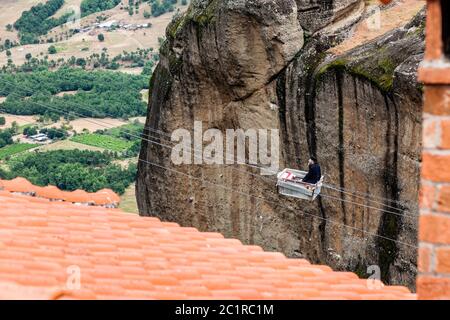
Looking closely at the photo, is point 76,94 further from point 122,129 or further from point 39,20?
point 39,20

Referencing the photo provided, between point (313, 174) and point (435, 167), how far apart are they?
14.4m

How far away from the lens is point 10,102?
9412 cm

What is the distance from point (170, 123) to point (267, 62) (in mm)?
4079

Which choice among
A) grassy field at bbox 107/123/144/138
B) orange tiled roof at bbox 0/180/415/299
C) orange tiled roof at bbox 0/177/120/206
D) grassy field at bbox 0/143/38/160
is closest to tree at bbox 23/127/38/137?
grassy field at bbox 0/143/38/160

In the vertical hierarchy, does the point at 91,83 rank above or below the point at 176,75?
above

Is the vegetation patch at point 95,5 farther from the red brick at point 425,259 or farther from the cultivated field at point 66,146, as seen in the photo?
the red brick at point 425,259

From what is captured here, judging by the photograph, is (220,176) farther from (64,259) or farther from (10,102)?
(10,102)

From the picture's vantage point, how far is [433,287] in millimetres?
6535

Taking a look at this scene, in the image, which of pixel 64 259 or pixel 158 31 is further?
pixel 158 31

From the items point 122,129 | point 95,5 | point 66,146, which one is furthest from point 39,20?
point 66,146

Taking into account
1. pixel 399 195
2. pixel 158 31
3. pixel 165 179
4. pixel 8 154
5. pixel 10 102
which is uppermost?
pixel 158 31
